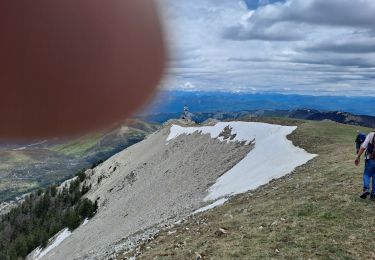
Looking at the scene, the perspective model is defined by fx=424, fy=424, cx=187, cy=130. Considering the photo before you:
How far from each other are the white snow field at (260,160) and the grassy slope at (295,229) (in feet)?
33.2

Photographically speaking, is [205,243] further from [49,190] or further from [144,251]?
[49,190]

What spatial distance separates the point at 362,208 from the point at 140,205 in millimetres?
Answer: 36749

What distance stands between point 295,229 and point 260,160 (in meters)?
28.4

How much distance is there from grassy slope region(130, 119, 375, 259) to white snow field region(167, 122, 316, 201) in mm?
10125

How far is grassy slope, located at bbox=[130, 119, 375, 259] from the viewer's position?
10289 mm

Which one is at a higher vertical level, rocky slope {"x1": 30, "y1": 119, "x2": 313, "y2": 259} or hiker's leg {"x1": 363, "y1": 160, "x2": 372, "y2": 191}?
hiker's leg {"x1": 363, "y1": 160, "x2": 372, "y2": 191}

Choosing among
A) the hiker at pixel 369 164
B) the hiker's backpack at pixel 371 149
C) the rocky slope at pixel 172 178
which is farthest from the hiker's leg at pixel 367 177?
the rocky slope at pixel 172 178

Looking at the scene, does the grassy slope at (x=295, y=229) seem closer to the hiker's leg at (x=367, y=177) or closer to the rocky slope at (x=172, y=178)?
the hiker's leg at (x=367, y=177)

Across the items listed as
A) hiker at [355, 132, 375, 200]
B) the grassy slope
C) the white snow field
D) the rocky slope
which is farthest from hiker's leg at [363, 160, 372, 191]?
the white snow field

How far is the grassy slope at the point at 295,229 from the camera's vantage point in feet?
33.8

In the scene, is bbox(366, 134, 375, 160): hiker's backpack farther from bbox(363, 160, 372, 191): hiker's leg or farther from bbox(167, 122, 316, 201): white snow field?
bbox(167, 122, 316, 201): white snow field

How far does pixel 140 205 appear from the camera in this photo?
158ft

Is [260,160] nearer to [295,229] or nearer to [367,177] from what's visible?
[367,177]

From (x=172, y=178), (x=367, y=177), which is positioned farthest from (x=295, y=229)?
(x=172, y=178)
